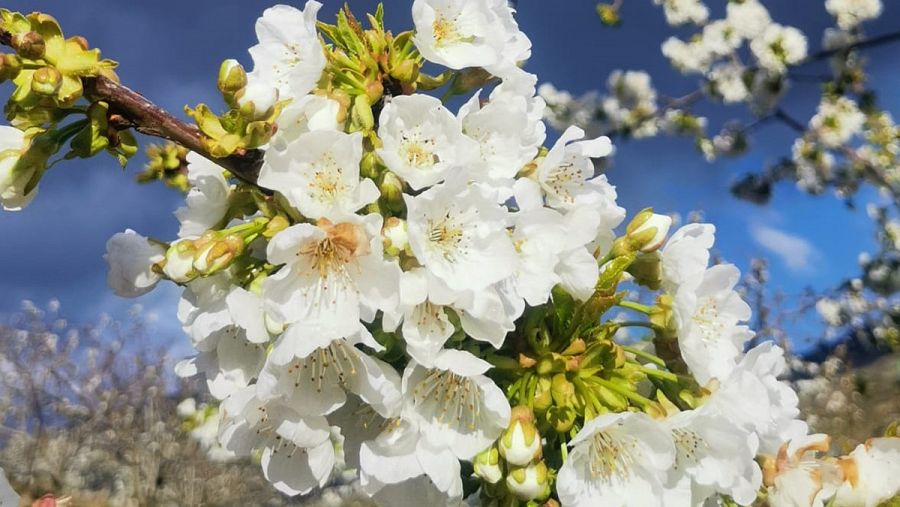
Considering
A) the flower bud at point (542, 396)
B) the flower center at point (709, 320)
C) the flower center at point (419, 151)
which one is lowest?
the flower bud at point (542, 396)

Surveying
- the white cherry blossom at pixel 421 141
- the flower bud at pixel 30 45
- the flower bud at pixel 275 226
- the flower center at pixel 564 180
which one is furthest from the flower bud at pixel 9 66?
the flower center at pixel 564 180

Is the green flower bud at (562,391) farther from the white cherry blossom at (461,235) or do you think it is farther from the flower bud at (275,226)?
the flower bud at (275,226)

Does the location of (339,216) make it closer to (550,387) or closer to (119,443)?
(550,387)

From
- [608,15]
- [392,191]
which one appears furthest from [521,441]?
[608,15]

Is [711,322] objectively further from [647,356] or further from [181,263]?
[181,263]

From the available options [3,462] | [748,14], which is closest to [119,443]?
[3,462]

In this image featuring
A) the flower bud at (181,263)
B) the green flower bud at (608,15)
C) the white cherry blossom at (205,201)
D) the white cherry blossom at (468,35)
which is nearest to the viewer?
the flower bud at (181,263)

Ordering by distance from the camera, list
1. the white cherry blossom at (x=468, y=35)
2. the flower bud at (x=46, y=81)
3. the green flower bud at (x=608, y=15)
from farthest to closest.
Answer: the green flower bud at (x=608, y=15), the white cherry blossom at (x=468, y=35), the flower bud at (x=46, y=81)
